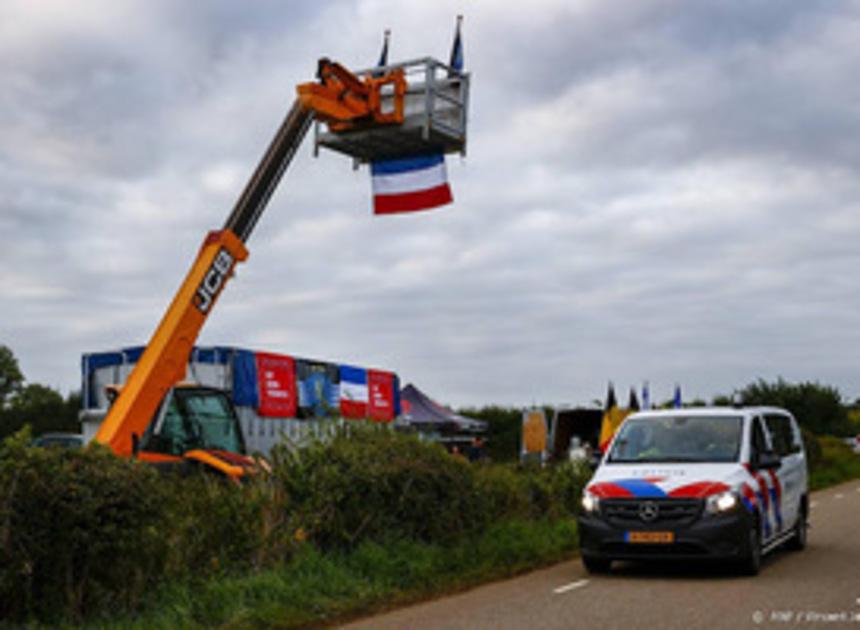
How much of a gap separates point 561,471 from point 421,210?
4.82m

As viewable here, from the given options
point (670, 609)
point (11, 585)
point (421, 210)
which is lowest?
point (670, 609)

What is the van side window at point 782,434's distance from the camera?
1480cm

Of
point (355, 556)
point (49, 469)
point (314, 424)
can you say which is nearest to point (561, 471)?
point (314, 424)

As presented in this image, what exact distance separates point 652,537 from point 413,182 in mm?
8440

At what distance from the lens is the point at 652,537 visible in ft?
39.6

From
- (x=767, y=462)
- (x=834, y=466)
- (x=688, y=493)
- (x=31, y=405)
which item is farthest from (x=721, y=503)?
(x=31, y=405)

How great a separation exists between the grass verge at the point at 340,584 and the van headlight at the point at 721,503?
2.48 m

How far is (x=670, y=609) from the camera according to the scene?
10148mm

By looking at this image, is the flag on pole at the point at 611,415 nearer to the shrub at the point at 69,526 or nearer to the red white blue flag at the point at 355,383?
the red white blue flag at the point at 355,383

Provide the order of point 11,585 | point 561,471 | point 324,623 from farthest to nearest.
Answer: point 561,471
point 324,623
point 11,585

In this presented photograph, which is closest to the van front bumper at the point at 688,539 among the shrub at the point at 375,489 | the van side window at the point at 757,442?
the van side window at the point at 757,442

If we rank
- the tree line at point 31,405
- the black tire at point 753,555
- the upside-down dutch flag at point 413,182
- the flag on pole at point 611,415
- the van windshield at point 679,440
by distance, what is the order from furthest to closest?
the tree line at point 31,405, the flag on pole at point 611,415, the upside-down dutch flag at point 413,182, the van windshield at point 679,440, the black tire at point 753,555

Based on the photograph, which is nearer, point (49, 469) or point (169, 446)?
point (49, 469)

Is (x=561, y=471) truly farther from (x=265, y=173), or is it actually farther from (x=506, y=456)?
(x=506, y=456)
